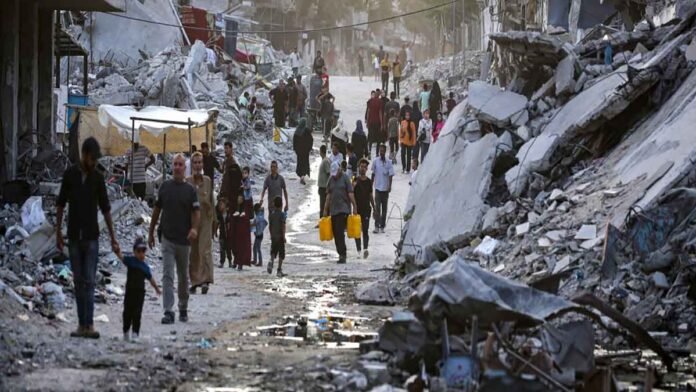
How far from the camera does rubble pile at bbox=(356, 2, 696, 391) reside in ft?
28.1

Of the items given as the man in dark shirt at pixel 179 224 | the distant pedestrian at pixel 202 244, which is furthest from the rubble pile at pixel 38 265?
the man in dark shirt at pixel 179 224

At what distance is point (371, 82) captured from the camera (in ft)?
194

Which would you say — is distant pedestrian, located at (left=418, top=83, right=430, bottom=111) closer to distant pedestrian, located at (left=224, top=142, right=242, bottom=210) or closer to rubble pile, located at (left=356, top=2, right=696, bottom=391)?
rubble pile, located at (left=356, top=2, right=696, bottom=391)

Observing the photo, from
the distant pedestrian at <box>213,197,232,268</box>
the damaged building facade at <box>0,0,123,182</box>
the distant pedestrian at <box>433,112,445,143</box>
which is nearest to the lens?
the distant pedestrian at <box>213,197,232,268</box>

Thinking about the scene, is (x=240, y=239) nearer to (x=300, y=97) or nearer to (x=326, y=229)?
(x=326, y=229)

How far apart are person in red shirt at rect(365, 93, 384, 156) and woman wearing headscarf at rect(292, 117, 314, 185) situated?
330cm

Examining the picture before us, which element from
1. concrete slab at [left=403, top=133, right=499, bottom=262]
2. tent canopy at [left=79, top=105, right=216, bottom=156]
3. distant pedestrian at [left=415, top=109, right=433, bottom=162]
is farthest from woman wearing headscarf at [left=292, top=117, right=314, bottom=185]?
concrete slab at [left=403, top=133, right=499, bottom=262]

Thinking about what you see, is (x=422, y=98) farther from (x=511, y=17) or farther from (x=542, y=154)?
(x=542, y=154)

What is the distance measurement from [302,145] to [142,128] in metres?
5.00

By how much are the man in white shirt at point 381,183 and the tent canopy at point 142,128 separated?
12.2 ft

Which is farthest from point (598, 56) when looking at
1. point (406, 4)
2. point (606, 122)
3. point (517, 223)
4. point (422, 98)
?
point (406, 4)

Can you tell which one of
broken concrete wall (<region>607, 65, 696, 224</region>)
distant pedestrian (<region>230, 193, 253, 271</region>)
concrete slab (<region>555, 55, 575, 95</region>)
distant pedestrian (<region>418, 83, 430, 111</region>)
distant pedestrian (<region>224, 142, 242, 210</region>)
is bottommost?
distant pedestrian (<region>230, 193, 253, 271</region>)

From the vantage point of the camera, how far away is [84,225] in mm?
10359

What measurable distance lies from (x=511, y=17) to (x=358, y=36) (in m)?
47.5
